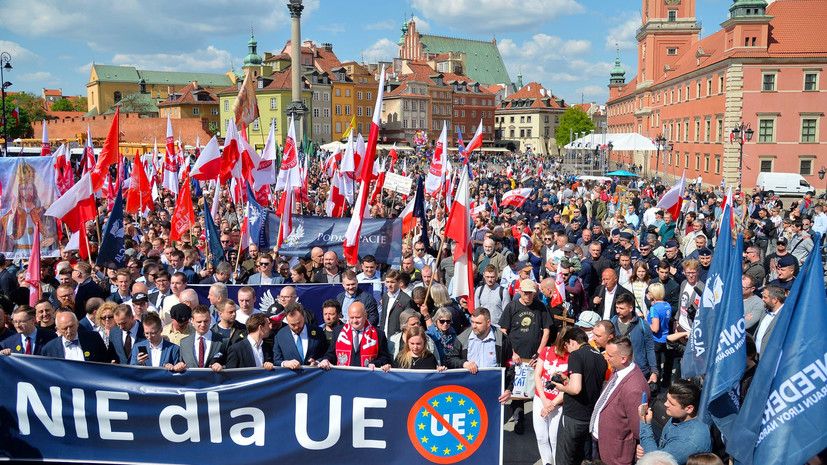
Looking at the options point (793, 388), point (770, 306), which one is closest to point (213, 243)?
point (770, 306)

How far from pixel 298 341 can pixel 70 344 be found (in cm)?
214

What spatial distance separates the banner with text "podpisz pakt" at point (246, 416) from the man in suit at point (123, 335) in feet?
2.56

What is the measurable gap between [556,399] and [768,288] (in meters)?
2.82

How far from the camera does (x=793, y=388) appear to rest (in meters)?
4.13

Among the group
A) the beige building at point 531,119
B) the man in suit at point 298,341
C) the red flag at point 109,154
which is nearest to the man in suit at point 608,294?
the man in suit at point 298,341

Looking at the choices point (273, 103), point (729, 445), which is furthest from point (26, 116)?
point (729, 445)

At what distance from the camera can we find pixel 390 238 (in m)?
11.9

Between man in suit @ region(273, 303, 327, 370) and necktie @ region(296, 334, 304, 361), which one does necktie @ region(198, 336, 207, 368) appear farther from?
necktie @ region(296, 334, 304, 361)

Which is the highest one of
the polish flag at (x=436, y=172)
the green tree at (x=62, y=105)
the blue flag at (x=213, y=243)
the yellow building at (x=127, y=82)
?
the yellow building at (x=127, y=82)

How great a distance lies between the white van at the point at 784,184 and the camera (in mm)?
40156

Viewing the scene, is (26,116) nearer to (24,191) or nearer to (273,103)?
(273,103)

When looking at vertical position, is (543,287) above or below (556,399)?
above

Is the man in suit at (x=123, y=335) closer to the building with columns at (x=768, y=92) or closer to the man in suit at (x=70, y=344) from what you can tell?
the man in suit at (x=70, y=344)

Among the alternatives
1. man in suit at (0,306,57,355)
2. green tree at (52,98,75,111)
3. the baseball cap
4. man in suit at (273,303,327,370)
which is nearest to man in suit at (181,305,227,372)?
man in suit at (273,303,327,370)
